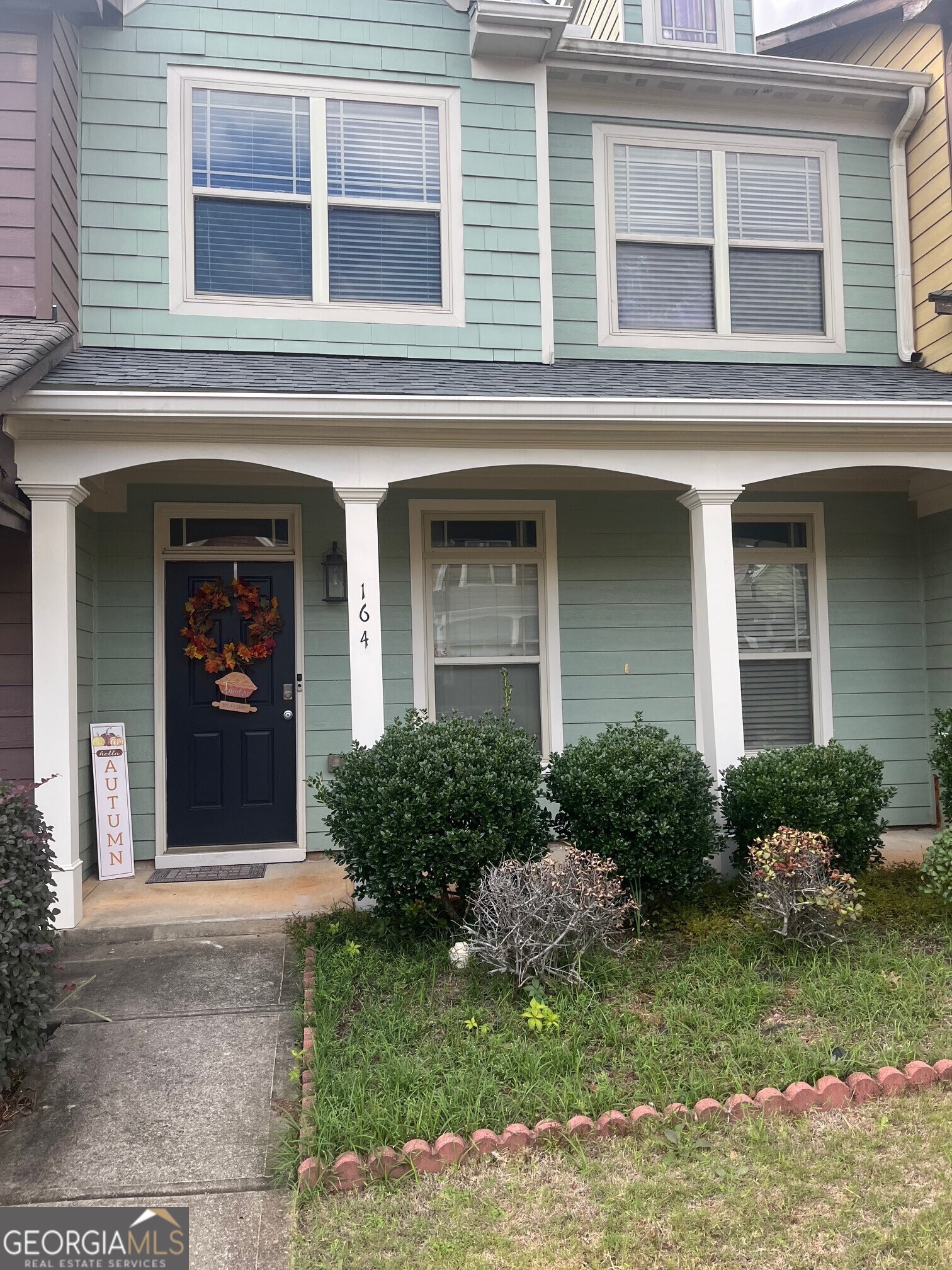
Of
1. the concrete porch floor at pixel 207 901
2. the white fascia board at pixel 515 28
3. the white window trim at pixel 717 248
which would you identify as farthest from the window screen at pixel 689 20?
the concrete porch floor at pixel 207 901

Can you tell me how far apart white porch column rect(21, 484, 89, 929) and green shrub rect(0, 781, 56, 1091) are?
1.31m

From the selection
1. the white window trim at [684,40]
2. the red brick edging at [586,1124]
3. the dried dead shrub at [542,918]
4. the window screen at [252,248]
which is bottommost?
the red brick edging at [586,1124]

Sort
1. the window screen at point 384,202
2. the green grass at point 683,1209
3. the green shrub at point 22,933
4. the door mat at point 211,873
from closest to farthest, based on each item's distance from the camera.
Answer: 1. the green grass at point 683,1209
2. the green shrub at point 22,933
3. the door mat at point 211,873
4. the window screen at point 384,202

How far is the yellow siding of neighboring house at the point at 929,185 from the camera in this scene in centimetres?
609

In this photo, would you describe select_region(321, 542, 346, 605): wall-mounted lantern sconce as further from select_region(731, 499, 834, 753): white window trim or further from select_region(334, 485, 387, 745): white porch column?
select_region(731, 499, 834, 753): white window trim

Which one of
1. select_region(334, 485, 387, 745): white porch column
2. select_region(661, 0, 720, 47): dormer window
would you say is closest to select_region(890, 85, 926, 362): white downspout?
select_region(661, 0, 720, 47): dormer window

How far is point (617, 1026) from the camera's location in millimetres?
3166

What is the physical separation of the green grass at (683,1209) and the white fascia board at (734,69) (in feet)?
20.7

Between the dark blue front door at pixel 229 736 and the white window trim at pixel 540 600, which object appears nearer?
the dark blue front door at pixel 229 736

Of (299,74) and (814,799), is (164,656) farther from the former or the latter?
(814,799)

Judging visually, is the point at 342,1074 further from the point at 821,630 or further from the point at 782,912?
the point at 821,630

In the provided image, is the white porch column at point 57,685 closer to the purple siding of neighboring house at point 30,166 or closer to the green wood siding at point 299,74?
the purple siding of neighboring house at point 30,166

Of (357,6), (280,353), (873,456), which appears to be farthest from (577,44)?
(873,456)

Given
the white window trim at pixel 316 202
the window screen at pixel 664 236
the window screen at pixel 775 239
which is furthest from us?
the window screen at pixel 775 239
